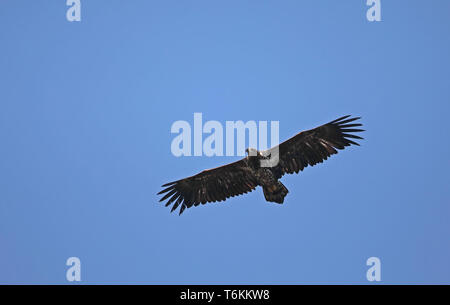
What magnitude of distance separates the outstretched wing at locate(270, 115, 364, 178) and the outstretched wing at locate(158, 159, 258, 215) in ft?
3.95

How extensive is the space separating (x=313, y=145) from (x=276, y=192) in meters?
1.78

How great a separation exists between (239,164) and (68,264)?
7882mm

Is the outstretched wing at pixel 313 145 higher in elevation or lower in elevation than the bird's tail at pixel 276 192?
higher

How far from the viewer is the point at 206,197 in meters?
19.3

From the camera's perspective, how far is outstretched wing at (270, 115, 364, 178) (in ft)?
59.0

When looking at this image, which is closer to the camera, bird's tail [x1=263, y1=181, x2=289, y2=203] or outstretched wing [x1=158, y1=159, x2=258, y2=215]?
bird's tail [x1=263, y1=181, x2=289, y2=203]

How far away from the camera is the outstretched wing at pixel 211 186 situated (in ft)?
61.9

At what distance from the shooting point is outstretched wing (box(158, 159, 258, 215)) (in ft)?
61.9

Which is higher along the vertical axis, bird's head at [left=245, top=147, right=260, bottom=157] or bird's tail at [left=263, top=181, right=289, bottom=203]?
bird's head at [left=245, top=147, right=260, bottom=157]

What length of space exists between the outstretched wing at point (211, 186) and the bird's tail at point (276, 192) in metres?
0.77

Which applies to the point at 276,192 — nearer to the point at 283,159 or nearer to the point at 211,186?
the point at 283,159

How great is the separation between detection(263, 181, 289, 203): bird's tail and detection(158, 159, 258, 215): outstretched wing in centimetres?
77
